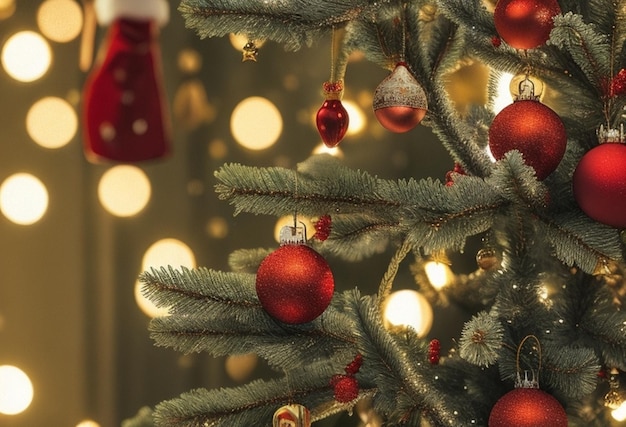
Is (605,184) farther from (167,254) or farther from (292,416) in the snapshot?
(167,254)

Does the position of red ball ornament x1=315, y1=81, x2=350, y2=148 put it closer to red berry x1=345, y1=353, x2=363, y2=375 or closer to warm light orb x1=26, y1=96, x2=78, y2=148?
red berry x1=345, y1=353, x2=363, y2=375

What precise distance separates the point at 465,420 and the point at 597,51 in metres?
0.40

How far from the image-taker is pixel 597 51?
0.77m

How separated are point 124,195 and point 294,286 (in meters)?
0.86

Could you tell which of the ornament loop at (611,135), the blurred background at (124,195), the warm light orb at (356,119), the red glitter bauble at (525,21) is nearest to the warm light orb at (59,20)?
the blurred background at (124,195)

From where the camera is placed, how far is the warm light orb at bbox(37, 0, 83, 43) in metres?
1.56

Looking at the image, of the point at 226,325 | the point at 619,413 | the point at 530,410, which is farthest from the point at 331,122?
the point at 619,413

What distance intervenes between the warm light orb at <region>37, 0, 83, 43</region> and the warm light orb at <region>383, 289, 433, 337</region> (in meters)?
0.78

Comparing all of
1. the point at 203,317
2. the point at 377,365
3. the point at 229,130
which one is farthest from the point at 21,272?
the point at 377,365

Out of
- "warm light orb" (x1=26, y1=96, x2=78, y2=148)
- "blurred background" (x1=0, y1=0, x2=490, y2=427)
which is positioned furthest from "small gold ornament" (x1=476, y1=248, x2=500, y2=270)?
"warm light orb" (x1=26, y1=96, x2=78, y2=148)

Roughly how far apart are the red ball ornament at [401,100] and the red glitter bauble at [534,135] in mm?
86

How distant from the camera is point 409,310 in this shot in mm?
1545

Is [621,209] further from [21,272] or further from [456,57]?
[21,272]

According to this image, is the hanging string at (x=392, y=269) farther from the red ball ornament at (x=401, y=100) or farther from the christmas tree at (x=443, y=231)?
the red ball ornament at (x=401, y=100)
